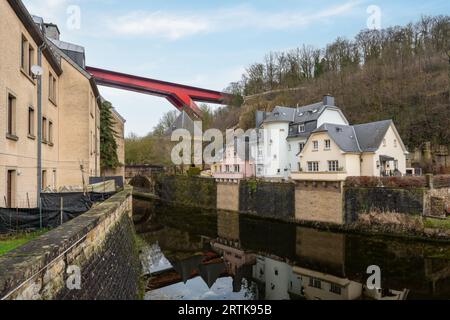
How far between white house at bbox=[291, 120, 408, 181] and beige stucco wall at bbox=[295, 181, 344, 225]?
72 cm

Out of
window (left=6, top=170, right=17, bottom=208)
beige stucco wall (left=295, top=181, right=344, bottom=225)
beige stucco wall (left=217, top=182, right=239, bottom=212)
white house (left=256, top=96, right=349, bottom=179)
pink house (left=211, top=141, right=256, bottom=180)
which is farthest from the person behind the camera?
pink house (left=211, top=141, right=256, bottom=180)

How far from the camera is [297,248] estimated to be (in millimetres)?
15500

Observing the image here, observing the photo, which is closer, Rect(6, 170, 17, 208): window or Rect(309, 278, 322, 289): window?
Rect(6, 170, 17, 208): window

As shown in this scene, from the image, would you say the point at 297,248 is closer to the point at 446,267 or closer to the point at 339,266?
the point at 339,266

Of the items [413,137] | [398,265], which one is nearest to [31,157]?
[398,265]

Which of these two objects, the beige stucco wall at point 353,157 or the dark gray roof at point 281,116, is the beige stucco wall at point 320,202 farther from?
the dark gray roof at point 281,116

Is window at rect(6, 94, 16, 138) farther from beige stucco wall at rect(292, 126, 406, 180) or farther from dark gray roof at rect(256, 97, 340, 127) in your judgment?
dark gray roof at rect(256, 97, 340, 127)

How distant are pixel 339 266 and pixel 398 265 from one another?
2170 millimetres

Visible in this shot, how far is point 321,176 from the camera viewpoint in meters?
19.3

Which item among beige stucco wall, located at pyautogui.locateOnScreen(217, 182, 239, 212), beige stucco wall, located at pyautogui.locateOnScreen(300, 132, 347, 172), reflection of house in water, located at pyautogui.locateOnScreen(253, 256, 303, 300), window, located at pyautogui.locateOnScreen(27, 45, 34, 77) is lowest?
reflection of house in water, located at pyautogui.locateOnScreen(253, 256, 303, 300)

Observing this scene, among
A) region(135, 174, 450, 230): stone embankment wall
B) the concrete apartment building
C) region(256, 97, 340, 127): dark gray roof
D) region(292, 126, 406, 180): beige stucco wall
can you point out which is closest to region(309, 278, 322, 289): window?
region(135, 174, 450, 230): stone embankment wall

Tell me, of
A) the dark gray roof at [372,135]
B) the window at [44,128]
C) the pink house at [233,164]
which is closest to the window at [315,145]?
the dark gray roof at [372,135]

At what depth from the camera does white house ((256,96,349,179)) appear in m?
28.1

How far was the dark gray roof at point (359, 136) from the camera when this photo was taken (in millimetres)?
21359
